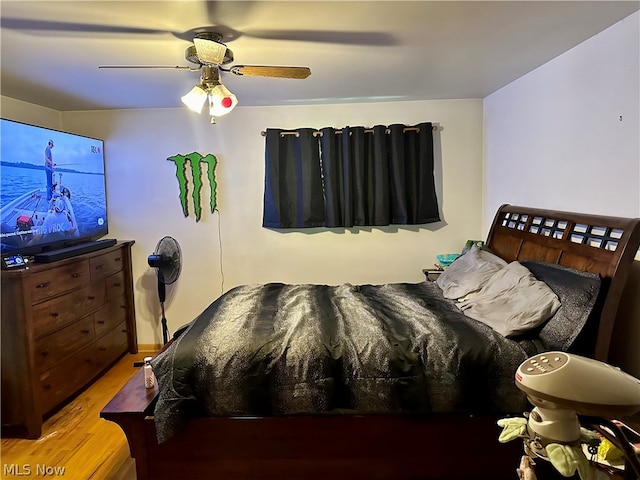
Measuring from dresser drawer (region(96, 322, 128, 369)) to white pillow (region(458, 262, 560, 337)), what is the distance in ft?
9.44

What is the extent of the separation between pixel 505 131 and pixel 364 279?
1.79m

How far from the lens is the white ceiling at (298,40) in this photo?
188 cm

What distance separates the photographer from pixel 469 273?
2914mm

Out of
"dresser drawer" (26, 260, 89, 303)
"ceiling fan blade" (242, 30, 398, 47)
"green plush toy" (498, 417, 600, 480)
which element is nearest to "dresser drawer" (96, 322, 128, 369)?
"dresser drawer" (26, 260, 89, 303)

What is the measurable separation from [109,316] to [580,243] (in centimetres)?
360

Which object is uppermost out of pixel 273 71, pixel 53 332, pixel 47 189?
pixel 273 71

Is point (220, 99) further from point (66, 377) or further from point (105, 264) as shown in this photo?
point (66, 377)

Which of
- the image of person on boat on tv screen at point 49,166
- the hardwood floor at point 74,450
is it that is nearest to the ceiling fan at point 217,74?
the image of person on boat on tv screen at point 49,166

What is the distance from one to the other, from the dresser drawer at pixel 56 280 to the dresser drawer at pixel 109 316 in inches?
14.3

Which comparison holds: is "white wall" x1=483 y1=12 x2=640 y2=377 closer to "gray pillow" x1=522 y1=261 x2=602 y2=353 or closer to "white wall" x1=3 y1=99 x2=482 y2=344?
"gray pillow" x1=522 y1=261 x2=602 y2=353

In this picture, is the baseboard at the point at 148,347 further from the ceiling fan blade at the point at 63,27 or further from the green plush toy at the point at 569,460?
the green plush toy at the point at 569,460

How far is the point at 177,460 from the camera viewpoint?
2.09 meters

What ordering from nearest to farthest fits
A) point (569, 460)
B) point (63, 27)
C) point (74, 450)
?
1. point (569, 460)
2. point (63, 27)
3. point (74, 450)

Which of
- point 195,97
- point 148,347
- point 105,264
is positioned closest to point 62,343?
point 105,264
